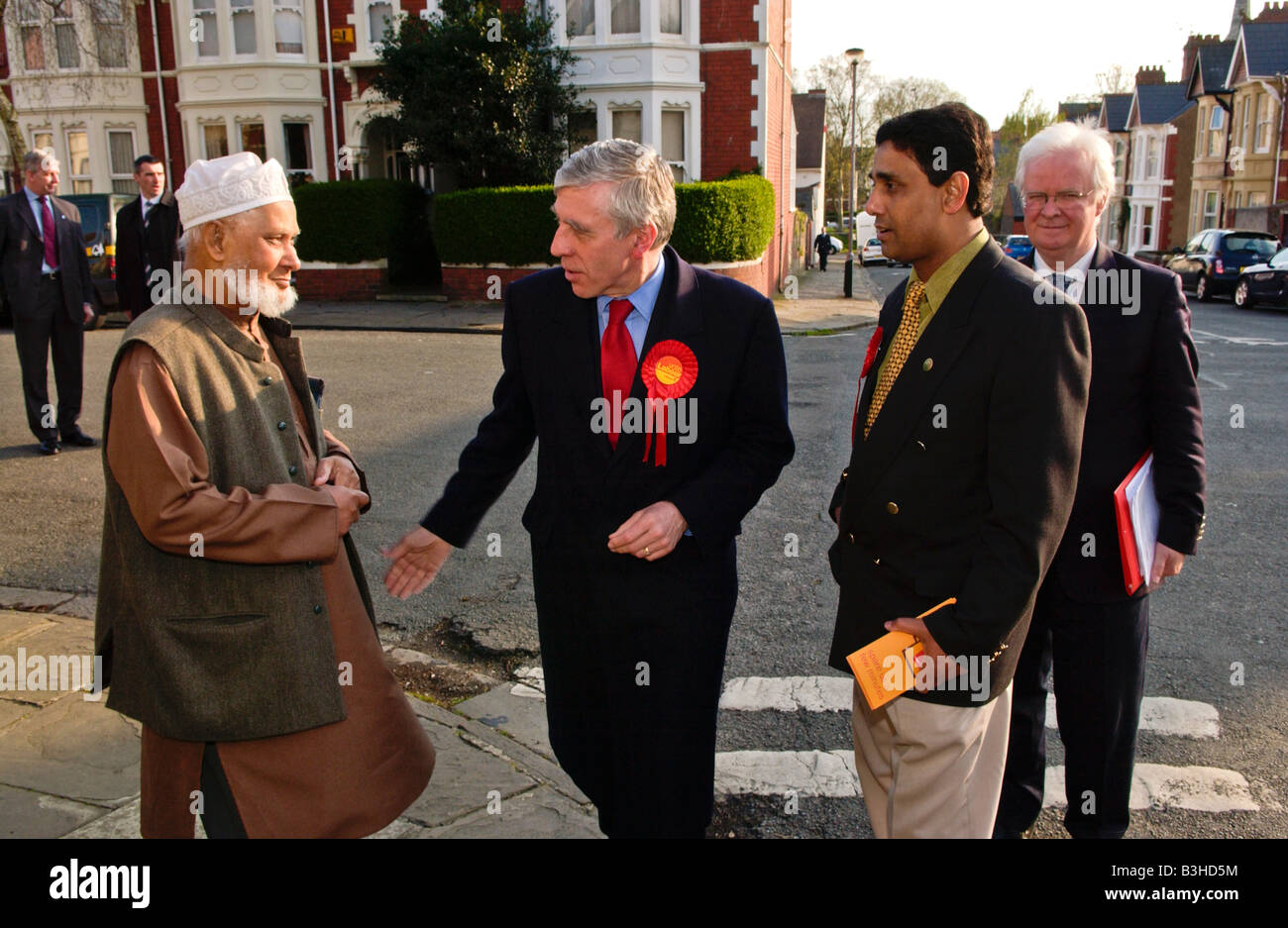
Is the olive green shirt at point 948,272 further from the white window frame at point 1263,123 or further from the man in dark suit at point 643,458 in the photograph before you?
the white window frame at point 1263,123

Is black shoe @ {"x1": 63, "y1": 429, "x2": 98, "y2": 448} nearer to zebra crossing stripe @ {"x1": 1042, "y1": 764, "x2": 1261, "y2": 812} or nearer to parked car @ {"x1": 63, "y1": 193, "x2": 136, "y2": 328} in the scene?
zebra crossing stripe @ {"x1": 1042, "y1": 764, "x2": 1261, "y2": 812}

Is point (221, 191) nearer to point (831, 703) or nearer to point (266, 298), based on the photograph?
point (266, 298)

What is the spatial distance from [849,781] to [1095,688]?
40.6 inches

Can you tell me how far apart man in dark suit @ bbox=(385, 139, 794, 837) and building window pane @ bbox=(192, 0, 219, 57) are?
83.3 ft

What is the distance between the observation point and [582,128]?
22.5 m

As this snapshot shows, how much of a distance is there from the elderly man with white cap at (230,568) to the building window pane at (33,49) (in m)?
29.5

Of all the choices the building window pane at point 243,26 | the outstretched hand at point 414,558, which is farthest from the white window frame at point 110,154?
the outstretched hand at point 414,558

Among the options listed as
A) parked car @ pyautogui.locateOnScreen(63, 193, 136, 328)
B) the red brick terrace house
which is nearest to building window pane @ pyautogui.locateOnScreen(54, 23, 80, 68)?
the red brick terrace house

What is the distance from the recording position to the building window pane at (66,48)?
2634cm

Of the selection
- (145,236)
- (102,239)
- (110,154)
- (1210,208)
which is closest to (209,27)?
(110,154)

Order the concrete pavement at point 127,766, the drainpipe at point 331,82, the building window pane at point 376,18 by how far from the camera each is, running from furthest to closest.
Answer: the drainpipe at point 331,82 < the building window pane at point 376,18 < the concrete pavement at point 127,766

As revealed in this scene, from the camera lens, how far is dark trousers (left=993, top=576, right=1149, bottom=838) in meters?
2.92

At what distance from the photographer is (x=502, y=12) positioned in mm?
20062

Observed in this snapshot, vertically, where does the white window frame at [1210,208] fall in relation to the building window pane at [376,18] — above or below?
below
